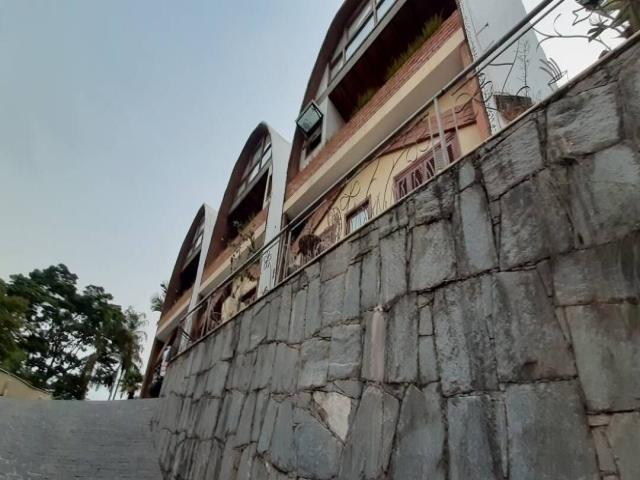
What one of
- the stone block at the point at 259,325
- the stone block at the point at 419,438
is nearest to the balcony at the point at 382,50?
the stone block at the point at 259,325

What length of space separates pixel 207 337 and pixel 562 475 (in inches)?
212

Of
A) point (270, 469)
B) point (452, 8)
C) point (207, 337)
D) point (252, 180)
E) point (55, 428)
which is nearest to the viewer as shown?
point (270, 469)

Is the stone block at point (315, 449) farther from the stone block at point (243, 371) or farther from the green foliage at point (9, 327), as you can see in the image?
the green foliage at point (9, 327)

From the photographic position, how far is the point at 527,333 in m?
1.70

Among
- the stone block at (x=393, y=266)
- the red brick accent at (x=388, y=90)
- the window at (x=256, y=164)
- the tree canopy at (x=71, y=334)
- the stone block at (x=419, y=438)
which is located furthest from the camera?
the tree canopy at (x=71, y=334)

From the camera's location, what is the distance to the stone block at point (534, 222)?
69.4 inches

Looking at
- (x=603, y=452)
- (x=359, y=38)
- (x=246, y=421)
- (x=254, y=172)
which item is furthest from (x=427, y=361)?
(x=254, y=172)

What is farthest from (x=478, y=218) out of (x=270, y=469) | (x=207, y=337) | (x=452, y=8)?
(x=452, y=8)

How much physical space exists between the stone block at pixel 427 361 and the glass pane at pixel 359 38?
902cm

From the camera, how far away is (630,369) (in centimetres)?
136

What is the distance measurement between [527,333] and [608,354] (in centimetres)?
32

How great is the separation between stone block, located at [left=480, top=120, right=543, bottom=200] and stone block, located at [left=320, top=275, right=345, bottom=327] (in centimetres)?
154

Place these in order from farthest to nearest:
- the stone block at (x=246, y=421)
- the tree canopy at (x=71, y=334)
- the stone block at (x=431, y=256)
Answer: the tree canopy at (x=71, y=334) → the stone block at (x=246, y=421) → the stone block at (x=431, y=256)

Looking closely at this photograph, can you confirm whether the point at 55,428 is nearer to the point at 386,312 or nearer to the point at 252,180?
the point at 386,312
